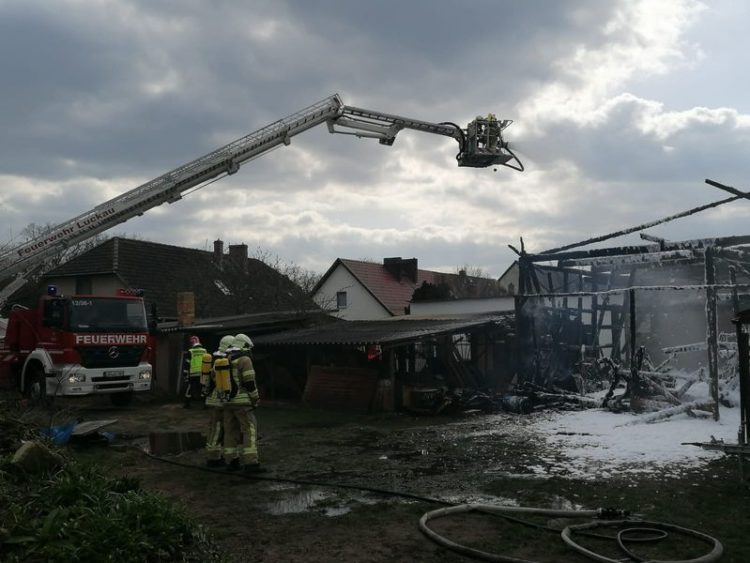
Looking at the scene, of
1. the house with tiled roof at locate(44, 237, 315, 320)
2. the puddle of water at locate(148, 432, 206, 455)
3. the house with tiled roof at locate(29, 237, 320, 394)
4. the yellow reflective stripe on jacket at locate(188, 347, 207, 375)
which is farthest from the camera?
the house with tiled roof at locate(44, 237, 315, 320)

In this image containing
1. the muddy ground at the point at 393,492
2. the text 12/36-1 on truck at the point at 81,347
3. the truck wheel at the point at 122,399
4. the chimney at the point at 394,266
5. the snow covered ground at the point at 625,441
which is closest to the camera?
the muddy ground at the point at 393,492

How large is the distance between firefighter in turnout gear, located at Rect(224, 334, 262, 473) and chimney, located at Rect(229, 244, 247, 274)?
25.4m

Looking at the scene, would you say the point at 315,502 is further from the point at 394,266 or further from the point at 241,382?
the point at 394,266

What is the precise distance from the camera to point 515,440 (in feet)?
36.2

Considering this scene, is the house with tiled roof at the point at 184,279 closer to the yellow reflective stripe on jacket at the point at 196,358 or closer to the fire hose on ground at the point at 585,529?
the yellow reflective stripe on jacket at the point at 196,358

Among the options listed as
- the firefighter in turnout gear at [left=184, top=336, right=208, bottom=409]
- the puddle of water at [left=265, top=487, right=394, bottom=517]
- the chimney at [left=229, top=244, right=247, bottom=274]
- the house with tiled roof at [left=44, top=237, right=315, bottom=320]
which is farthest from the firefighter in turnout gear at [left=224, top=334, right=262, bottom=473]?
the chimney at [left=229, top=244, right=247, bottom=274]

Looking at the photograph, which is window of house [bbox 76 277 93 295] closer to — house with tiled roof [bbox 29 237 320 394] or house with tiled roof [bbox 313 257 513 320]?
house with tiled roof [bbox 29 237 320 394]

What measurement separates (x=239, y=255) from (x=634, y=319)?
80.9 feet

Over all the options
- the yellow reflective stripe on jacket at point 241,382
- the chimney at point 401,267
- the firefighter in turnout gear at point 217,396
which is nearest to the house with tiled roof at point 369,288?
the chimney at point 401,267

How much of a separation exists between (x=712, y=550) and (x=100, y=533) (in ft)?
15.9

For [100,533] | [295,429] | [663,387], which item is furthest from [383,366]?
[100,533]

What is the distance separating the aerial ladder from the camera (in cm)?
1462

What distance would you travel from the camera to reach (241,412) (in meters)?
8.87

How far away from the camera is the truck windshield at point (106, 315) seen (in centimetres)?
1505
